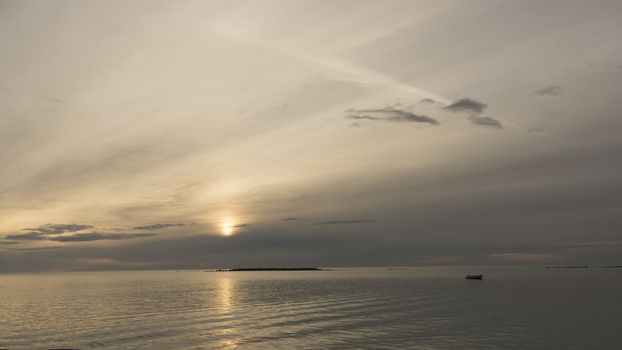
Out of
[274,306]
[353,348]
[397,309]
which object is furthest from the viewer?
[274,306]

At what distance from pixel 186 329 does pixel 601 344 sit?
4597cm

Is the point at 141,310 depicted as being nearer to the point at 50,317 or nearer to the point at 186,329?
the point at 50,317

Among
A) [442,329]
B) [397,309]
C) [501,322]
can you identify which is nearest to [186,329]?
[442,329]

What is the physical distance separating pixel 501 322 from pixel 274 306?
1522 inches

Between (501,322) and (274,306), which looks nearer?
(501,322)

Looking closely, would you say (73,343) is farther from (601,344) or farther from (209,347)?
(601,344)

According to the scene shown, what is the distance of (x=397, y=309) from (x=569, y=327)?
26626mm

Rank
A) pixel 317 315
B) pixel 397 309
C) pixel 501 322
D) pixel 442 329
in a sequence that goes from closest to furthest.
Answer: pixel 442 329 → pixel 501 322 → pixel 317 315 → pixel 397 309

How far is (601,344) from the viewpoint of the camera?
47.3 metres

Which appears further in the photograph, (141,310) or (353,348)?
(141,310)

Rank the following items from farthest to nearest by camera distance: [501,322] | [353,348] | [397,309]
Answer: [397,309] → [501,322] → [353,348]

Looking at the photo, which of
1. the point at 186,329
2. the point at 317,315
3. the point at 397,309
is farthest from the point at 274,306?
the point at 186,329

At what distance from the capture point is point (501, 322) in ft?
206

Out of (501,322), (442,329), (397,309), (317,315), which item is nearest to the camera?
(442,329)
